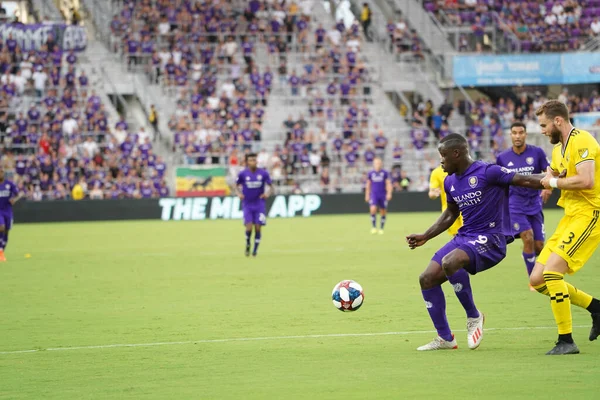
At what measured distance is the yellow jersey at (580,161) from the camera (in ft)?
29.8

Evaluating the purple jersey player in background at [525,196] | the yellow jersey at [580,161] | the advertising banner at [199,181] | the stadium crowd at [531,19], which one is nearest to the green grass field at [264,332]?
the purple jersey player in background at [525,196]

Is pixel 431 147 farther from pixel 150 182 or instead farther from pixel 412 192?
pixel 150 182

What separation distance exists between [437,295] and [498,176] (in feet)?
A: 4.25

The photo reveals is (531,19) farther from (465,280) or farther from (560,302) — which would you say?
(560,302)

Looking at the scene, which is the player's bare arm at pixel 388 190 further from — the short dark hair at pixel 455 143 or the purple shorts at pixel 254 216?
the short dark hair at pixel 455 143

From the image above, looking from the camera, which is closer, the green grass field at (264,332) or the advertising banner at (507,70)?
the green grass field at (264,332)

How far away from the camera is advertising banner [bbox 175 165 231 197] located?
1614 inches

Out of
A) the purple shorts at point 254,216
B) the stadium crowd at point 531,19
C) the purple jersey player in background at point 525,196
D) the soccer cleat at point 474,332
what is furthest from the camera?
the stadium crowd at point 531,19

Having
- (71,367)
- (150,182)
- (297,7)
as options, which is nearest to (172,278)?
(71,367)

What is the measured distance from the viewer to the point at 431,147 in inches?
1738

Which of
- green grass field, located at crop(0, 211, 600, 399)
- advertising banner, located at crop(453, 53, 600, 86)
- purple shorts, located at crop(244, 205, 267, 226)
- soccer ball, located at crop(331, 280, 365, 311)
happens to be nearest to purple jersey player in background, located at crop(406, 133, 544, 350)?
green grass field, located at crop(0, 211, 600, 399)

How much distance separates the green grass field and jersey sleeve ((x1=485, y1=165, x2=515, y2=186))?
5.37ft

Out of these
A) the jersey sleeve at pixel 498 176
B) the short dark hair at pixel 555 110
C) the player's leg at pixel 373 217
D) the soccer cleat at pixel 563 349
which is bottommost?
the player's leg at pixel 373 217

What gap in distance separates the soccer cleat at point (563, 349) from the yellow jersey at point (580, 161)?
4.07 ft
